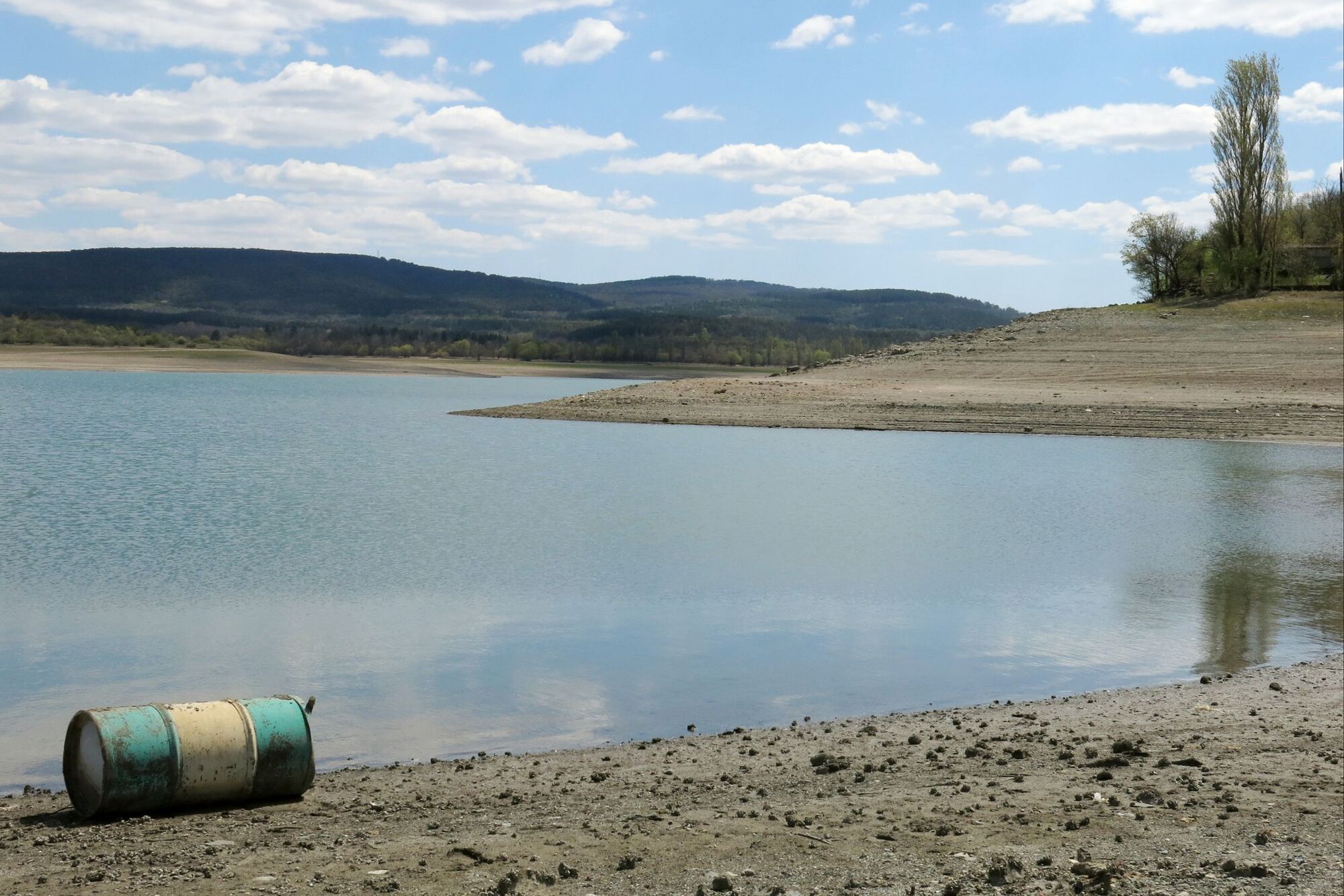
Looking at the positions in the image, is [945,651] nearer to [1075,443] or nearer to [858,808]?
[858,808]

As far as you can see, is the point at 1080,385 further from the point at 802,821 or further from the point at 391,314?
the point at 391,314

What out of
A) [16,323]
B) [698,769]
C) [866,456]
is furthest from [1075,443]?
[16,323]

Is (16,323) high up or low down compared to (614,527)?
up

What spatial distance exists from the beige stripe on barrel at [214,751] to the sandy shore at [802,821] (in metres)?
0.11

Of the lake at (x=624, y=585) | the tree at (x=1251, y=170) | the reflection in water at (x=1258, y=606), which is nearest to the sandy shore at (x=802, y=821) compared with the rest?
the lake at (x=624, y=585)

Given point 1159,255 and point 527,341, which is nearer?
point 1159,255

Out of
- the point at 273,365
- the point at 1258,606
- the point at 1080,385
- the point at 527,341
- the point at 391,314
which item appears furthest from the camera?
the point at 391,314

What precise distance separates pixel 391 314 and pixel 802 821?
167355mm

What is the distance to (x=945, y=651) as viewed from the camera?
9.64 meters

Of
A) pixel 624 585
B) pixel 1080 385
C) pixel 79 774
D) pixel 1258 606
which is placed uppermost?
pixel 1080 385

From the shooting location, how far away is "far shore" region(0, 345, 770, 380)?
274 feet

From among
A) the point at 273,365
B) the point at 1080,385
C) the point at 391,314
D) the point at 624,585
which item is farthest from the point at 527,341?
the point at 624,585

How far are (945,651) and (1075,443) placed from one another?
20335mm

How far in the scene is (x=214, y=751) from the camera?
18.6 ft
